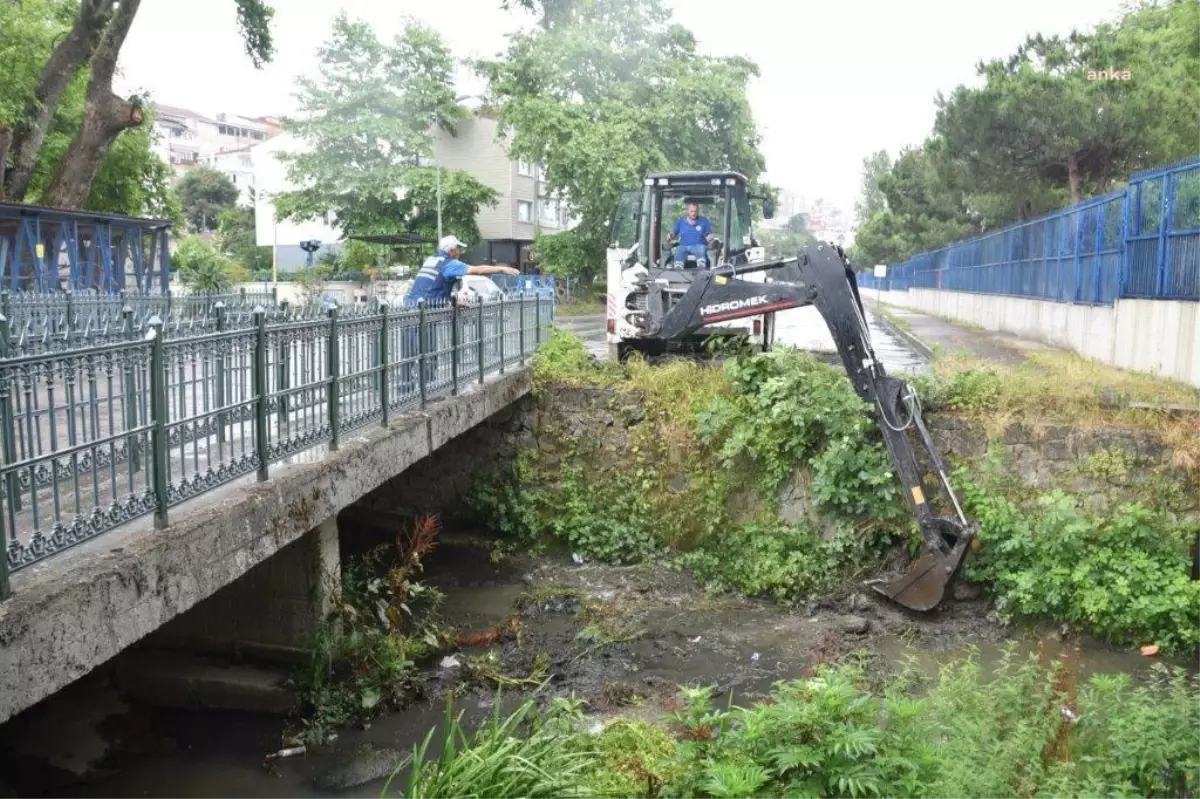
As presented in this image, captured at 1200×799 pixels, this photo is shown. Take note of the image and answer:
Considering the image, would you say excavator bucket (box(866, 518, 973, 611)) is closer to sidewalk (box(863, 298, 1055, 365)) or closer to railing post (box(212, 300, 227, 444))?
sidewalk (box(863, 298, 1055, 365))

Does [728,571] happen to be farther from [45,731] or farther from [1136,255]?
[1136,255]

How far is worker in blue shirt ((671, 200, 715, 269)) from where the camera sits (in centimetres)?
1184

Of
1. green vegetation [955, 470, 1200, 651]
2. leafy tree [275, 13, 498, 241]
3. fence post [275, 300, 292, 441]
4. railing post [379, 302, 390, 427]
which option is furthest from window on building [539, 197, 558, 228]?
fence post [275, 300, 292, 441]

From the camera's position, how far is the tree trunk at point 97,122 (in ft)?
53.3

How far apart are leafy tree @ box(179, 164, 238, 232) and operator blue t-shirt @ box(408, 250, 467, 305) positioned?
5102 cm

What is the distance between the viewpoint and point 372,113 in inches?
1352

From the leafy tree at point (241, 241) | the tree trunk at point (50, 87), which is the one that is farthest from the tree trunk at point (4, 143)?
the leafy tree at point (241, 241)

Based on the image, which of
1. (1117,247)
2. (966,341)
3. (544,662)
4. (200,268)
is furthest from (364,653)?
(200,268)

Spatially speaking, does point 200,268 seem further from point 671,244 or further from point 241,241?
point 671,244

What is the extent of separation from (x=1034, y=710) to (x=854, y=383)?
4088mm

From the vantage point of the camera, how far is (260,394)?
5645mm

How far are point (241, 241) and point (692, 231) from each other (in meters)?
41.3

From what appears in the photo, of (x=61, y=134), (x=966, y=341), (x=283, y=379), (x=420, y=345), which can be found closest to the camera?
(x=283, y=379)

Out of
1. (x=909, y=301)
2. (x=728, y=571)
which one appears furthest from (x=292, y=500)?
(x=909, y=301)
